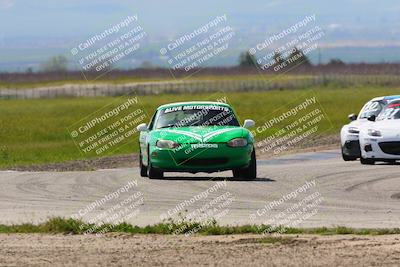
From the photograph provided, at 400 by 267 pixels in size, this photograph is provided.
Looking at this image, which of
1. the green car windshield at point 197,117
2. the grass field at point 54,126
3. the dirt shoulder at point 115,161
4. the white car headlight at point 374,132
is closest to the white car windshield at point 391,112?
the white car headlight at point 374,132

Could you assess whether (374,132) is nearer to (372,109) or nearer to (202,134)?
(372,109)

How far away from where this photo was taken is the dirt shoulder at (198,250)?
1148 cm

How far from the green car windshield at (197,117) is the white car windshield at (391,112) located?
4.24 metres

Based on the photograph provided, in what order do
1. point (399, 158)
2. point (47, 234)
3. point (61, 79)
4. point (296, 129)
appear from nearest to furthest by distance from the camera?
point (47, 234) < point (399, 158) < point (296, 129) < point (61, 79)

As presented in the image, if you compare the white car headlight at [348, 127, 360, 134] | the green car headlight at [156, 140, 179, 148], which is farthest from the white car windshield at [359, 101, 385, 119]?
the green car headlight at [156, 140, 179, 148]

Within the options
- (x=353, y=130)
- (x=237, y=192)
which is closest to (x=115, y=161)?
(x=353, y=130)

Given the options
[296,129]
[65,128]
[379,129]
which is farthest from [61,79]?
[379,129]

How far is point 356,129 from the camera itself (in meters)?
26.4

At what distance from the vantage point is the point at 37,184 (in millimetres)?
21281

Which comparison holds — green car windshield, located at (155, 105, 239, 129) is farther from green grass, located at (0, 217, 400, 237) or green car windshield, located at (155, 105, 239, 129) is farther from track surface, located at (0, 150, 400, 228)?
green grass, located at (0, 217, 400, 237)

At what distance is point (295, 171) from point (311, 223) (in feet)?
30.2

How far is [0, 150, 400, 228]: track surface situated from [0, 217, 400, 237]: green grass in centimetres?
79

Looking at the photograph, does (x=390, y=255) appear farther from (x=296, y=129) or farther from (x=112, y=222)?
(x=296, y=129)

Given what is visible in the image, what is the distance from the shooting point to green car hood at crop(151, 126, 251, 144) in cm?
2120
